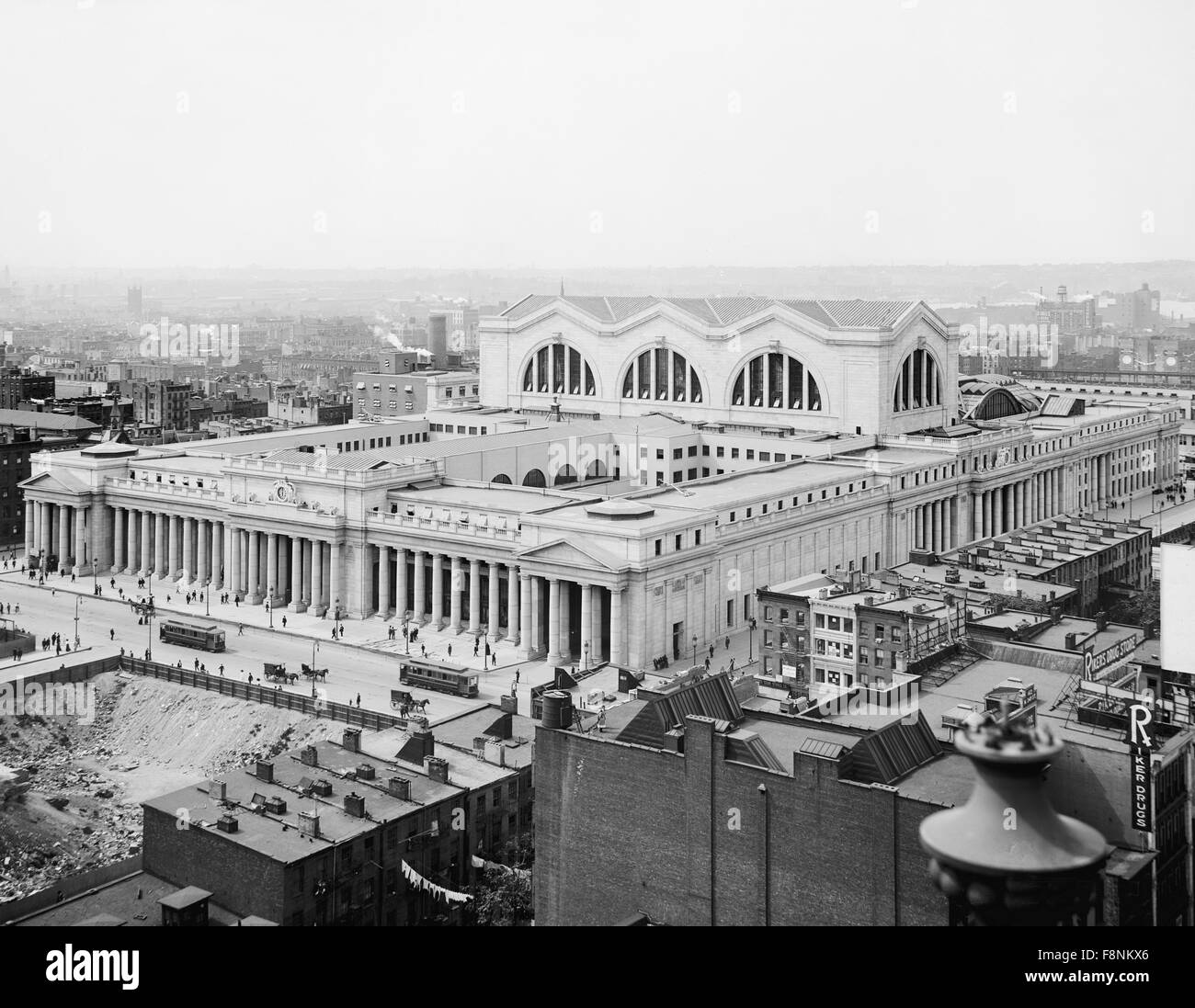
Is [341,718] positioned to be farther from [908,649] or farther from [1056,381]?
[1056,381]

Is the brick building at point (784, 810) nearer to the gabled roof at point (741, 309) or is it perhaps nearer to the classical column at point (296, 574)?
the classical column at point (296, 574)

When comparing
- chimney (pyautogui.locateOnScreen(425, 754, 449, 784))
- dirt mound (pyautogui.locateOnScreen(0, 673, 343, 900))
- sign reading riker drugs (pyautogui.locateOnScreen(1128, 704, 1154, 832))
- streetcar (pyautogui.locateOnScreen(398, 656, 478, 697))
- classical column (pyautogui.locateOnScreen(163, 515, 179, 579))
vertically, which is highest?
sign reading riker drugs (pyautogui.locateOnScreen(1128, 704, 1154, 832))

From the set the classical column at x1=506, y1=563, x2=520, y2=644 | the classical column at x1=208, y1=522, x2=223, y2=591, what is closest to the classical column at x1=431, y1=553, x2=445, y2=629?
the classical column at x1=506, y1=563, x2=520, y2=644

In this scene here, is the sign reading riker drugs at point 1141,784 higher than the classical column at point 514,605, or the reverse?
the sign reading riker drugs at point 1141,784

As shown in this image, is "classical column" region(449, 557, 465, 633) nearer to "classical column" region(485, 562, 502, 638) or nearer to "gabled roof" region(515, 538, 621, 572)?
"classical column" region(485, 562, 502, 638)

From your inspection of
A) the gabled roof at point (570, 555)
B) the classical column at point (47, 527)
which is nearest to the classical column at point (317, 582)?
the gabled roof at point (570, 555)

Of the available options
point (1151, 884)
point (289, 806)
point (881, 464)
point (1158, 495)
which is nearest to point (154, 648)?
point (289, 806)

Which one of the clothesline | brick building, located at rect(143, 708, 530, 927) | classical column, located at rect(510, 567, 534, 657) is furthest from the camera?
classical column, located at rect(510, 567, 534, 657)

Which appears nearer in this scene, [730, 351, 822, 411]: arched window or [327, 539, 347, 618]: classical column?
[327, 539, 347, 618]: classical column
